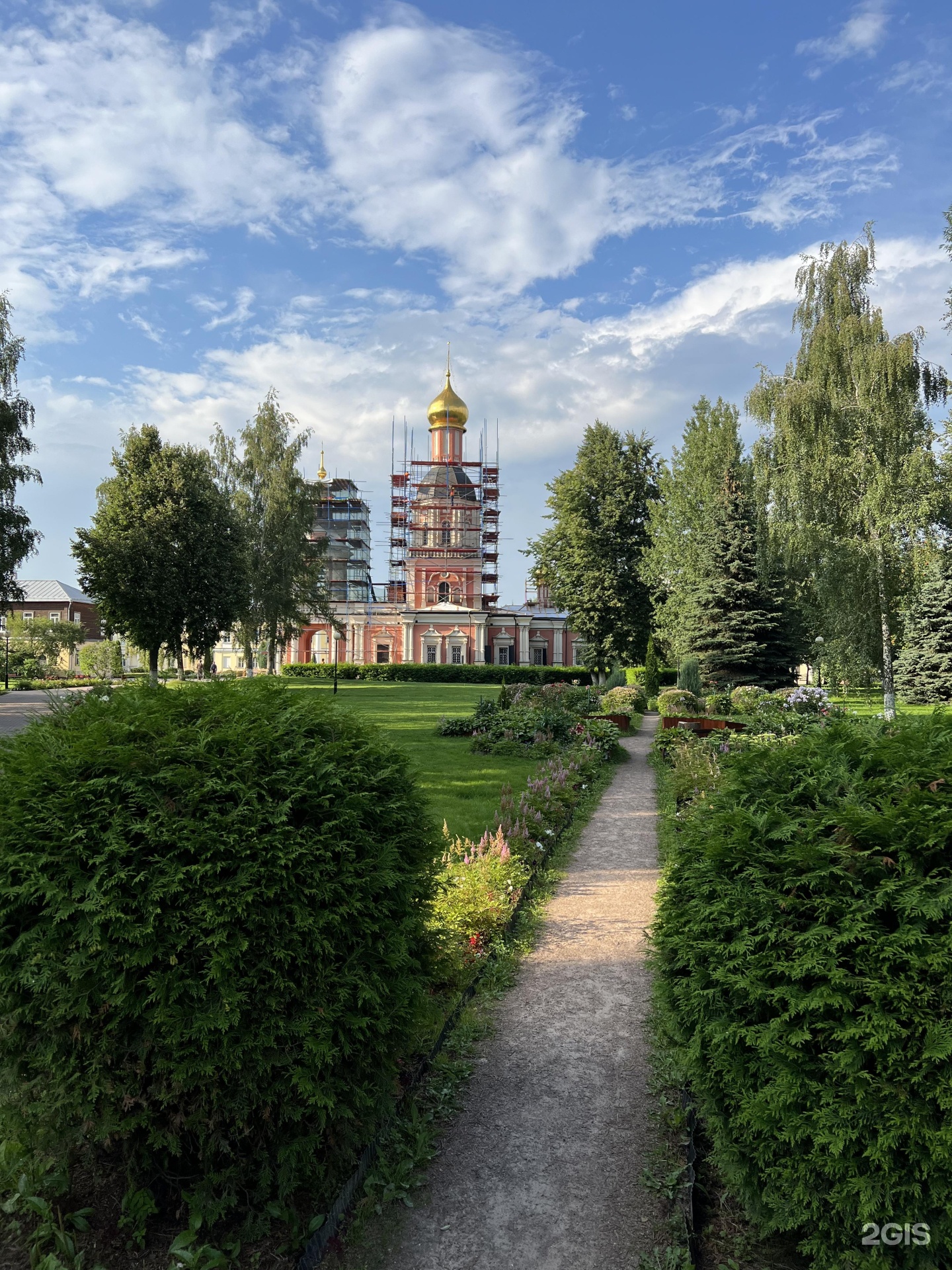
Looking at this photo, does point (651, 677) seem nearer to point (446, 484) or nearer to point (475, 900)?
point (475, 900)

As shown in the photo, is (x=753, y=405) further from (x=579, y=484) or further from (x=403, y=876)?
(x=403, y=876)

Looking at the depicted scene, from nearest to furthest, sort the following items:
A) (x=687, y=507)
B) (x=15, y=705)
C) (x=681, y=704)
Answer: (x=681, y=704) → (x=15, y=705) → (x=687, y=507)

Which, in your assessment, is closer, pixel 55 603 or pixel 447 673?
pixel 447 673

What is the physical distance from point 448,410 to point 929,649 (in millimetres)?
38417

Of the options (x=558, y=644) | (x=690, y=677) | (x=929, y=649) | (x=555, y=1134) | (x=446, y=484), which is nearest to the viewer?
(x=555, y=1134)

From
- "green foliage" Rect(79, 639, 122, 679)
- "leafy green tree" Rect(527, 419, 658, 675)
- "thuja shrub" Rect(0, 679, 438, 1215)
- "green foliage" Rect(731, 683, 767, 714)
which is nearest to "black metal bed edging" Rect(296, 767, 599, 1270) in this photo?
"thuja shrub" Rect(0, 679, 438, 1215)

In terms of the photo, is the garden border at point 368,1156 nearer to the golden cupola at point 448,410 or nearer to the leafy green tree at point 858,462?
the leafy green tree at point 858,462

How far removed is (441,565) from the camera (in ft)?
186

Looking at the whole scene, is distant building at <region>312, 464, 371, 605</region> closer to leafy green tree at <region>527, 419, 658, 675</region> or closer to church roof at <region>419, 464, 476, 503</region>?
church roof at <region>419, 464, 476, 503</region>

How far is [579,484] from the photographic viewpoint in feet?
118

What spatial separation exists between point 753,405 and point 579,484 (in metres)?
13.8

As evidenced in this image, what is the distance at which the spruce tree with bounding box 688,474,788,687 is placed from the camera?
26.0m

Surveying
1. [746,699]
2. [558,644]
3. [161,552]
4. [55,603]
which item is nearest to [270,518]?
[161,552]

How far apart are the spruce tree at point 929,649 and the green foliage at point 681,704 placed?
1384 cm
